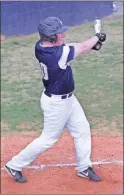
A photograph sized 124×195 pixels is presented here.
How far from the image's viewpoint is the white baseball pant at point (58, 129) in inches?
246

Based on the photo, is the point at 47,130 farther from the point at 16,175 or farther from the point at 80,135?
the point at 16,175

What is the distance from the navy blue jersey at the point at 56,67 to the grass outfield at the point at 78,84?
8.24 feet

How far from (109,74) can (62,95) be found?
6.37 m

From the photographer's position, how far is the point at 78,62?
13.8m

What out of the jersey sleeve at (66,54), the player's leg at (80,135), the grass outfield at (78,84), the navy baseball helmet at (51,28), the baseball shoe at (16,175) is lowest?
the grass outfield at (78,84)

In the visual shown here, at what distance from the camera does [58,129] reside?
635 cm

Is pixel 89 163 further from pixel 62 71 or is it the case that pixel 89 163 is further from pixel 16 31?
pixel 16 31

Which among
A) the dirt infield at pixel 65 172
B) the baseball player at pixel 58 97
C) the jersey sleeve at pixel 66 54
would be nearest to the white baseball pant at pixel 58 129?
the baseball player at pixel 58 97

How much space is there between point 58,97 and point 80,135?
0.61 metres

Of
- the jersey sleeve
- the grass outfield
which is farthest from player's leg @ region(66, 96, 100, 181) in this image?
the grass outfield

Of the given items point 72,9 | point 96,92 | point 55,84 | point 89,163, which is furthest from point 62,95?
point 72,9

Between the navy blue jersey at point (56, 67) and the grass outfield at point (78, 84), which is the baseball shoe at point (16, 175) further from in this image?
the grass outfield at point (78, 84)

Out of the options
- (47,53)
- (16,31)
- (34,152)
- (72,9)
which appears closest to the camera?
(47,53)

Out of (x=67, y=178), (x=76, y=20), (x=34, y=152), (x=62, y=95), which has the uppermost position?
(x=62, y=95)
